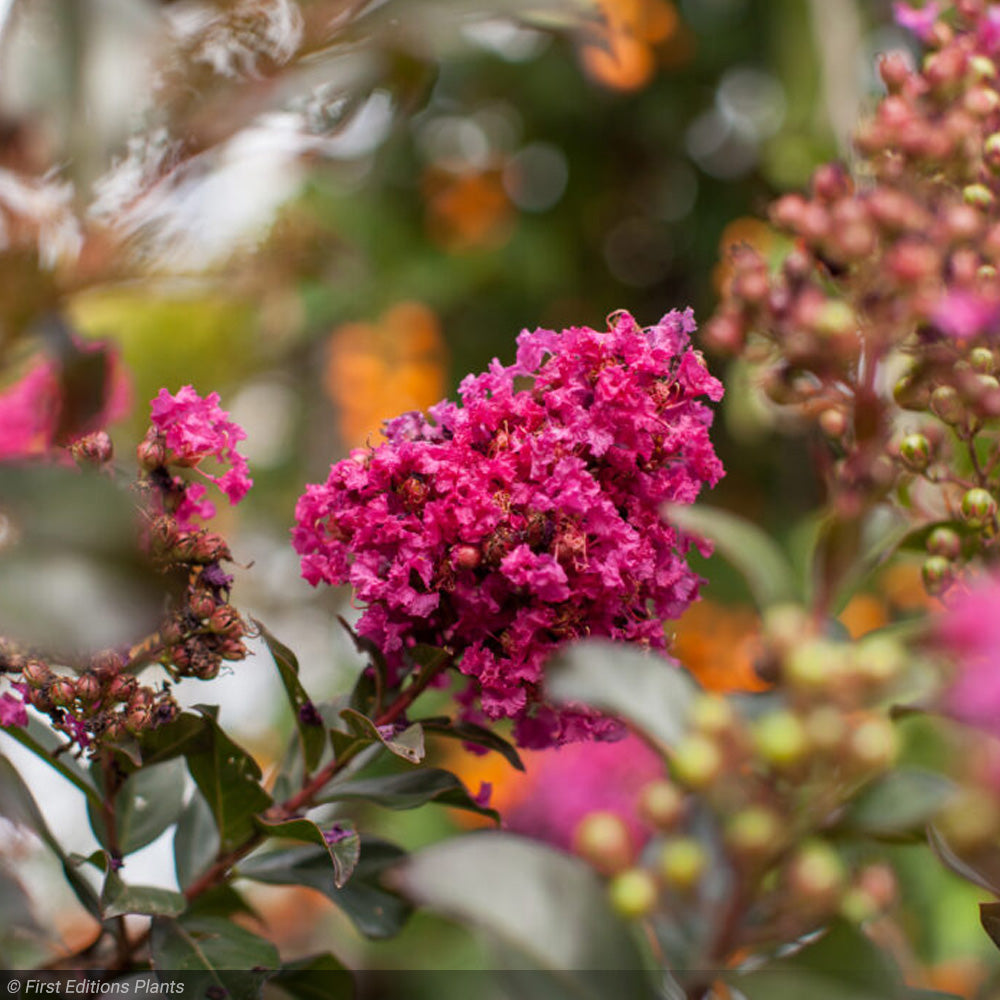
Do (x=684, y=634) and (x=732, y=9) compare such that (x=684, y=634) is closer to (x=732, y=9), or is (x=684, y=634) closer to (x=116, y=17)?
(x=732, y=9)

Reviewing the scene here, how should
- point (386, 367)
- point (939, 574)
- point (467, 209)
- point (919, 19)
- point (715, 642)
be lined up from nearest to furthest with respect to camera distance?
1. point (939, 574)
2. point (919, 19)
3. point (715, 642)
4. point (386, 367)
5. point (467, 209)

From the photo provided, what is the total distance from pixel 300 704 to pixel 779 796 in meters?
0.30

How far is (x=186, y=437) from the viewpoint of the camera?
1.92ft

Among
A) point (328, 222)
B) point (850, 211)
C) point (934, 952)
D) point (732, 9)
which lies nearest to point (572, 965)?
point (850, 211)

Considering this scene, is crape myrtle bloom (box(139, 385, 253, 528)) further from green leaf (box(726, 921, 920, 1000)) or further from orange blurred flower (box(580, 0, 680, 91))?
orange blurred flower (box(580, 0, 680, 91))

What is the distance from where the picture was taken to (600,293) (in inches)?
90.8

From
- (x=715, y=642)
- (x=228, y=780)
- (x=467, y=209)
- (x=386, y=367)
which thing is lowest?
(x=715, y=642)

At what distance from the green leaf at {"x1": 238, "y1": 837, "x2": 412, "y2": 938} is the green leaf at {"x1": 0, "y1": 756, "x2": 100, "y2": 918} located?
8 cm

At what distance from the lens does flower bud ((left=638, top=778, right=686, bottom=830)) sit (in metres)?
0.35

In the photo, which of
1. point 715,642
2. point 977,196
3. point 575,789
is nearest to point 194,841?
point 977,196

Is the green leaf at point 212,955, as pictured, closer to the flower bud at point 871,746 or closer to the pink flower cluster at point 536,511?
the pink flower cluster at point 536,511

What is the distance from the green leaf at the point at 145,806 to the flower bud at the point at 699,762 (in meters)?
0.36

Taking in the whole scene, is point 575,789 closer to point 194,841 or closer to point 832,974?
point 194,841

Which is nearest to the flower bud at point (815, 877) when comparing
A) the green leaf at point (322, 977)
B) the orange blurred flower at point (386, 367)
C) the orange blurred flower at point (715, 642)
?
the green leaf at point (322, 977)
